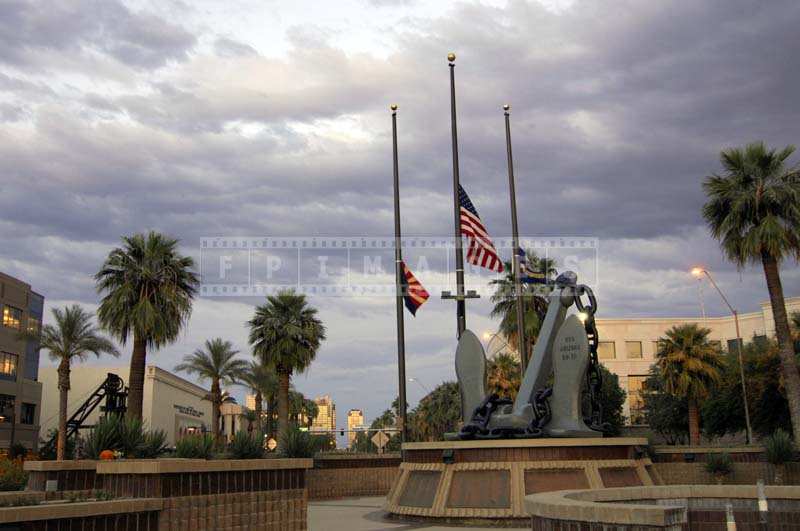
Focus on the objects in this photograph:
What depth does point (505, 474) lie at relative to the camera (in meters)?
18.1

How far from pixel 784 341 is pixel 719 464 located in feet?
23.0

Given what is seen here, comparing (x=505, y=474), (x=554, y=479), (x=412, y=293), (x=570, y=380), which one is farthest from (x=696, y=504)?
(x=412, y=293)

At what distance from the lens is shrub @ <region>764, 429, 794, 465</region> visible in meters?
25.5

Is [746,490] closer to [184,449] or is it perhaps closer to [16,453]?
[184,449]

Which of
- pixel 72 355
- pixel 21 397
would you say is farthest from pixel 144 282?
pixel 21 397

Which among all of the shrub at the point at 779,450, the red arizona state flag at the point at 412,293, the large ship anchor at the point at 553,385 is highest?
the red arizona state flag at the point at 412,293

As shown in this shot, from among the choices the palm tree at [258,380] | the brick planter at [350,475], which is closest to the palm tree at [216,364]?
the palm tree at [258,380]

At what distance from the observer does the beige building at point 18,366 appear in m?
59.5

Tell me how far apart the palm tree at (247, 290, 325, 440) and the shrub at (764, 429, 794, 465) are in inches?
989

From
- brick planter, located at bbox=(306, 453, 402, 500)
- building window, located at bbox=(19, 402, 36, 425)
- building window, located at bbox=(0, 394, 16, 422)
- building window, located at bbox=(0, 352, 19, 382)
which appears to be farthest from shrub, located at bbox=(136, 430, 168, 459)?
building window, located at bbox=(19, 402, 36, 425)

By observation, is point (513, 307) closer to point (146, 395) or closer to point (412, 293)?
point (412, 293)

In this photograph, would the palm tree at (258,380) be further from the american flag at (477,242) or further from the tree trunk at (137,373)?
the american flag at (477,242)

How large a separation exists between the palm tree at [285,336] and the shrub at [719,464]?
2369 cm

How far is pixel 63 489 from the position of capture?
11.9 m
